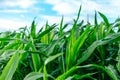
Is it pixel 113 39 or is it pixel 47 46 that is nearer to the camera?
pixel 113 39

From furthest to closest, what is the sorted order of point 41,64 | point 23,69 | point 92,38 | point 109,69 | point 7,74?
point 23,69, point 92,38, point 41,64, point 109,69, point 7,74

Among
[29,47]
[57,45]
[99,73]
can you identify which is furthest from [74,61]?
[29,47]

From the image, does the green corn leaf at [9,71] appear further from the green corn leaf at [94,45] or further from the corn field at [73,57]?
the green corn leaf at [94,45]

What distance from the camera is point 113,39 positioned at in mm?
1436

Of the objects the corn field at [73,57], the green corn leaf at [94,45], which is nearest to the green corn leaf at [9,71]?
the corn field at [73,57]

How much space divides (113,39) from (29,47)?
486mm

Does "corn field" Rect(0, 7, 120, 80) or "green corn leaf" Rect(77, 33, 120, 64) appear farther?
"green corn leaf" Rect(77, 33, 120, 64)

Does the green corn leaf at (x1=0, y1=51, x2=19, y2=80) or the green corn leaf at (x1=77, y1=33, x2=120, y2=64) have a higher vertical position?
the green corn leaf at (x1=77, y1=33, x2=120, y2=64)

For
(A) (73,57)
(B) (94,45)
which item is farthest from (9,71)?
(B) (94,45)

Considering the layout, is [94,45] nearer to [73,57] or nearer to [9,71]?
[73,57]

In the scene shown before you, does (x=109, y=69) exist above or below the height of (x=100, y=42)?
below

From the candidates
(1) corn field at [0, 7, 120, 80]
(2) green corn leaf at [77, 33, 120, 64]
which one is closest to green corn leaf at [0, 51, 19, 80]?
(1) corn field at [0, 7, 120, 80]

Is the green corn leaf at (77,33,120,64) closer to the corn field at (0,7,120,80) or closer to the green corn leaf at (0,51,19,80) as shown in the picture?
the corn field at (0,7,120,80)

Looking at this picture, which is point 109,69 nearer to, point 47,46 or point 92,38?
point 92,38
